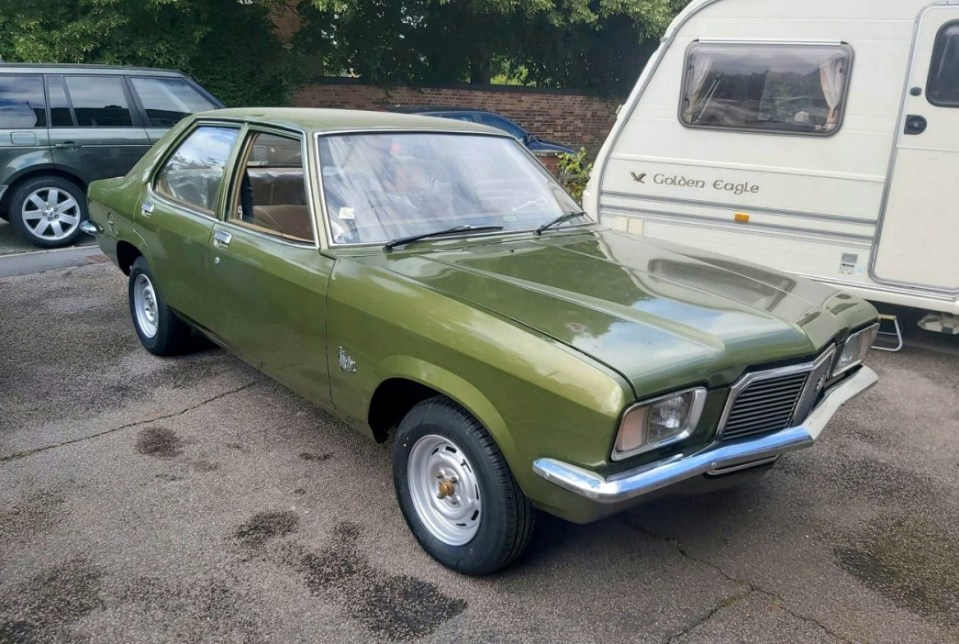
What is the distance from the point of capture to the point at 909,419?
4621 millimetres

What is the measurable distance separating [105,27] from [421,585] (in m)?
11.8

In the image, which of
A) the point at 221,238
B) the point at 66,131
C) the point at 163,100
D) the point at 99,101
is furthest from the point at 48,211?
the point at 221,238

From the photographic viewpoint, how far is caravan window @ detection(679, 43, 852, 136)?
18.6 ft

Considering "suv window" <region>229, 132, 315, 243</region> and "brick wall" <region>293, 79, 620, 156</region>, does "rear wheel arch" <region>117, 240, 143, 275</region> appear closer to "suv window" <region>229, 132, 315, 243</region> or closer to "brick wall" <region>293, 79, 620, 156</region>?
"suv window" <region>229, 132, 315, 243</region>

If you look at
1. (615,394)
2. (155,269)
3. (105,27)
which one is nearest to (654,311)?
(615,394)

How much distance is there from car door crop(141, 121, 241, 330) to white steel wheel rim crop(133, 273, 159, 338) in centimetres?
41

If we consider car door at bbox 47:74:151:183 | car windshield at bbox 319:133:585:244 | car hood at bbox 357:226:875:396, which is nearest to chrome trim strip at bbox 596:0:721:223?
→ car windshield at bbox 319:133:585:244

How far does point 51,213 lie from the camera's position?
26.1ft

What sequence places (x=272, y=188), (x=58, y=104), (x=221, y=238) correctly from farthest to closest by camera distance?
1. (x=58, y=104)
2. (x=272, y=188)
3. (x=221, y=238)

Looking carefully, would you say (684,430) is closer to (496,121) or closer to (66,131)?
(66,131)

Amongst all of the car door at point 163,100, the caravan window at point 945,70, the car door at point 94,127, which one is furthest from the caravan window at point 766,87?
the car door at point 94,127

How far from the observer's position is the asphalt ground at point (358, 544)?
105 inches

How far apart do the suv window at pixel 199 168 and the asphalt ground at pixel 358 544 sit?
119cm

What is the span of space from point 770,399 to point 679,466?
532 millimetres
